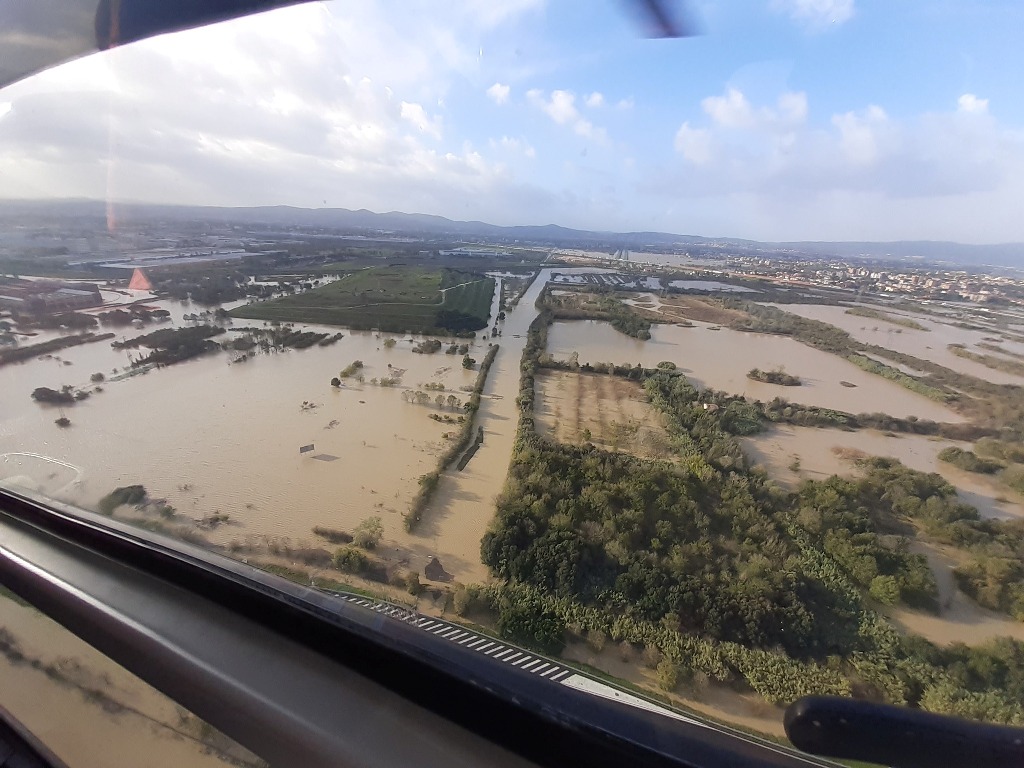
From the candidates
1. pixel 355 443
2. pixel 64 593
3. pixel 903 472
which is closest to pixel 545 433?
pixel 355 443

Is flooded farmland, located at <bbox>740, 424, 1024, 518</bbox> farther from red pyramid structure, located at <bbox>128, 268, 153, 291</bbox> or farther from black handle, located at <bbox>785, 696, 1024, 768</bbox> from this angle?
red pyramid structure, located at <bbox>128, 268, 153, 291</bbox>

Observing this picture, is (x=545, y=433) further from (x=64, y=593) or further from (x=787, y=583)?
(x=64, y=593)

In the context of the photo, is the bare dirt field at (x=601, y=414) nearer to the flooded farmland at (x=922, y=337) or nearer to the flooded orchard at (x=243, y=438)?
the flooded orchard at (x=243, y=438)

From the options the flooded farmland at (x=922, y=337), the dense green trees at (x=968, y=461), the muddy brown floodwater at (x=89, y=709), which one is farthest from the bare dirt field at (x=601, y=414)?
the flooded farmland at (x=922, y=337)

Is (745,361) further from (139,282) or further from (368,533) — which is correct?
(139,282)

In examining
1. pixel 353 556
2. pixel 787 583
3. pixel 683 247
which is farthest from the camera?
pixel 683 247

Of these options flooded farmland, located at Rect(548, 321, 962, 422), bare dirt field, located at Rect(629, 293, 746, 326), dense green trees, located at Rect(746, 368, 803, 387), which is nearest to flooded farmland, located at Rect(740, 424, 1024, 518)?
flooded farmland, located at Rect(548, 321, 962, 422)
